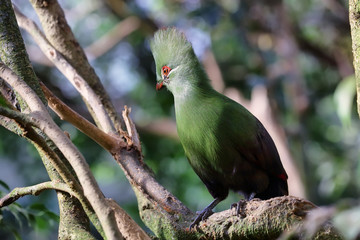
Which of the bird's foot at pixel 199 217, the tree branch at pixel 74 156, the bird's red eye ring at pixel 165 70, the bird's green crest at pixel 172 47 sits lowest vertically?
the bird's foot at pixel 199 217

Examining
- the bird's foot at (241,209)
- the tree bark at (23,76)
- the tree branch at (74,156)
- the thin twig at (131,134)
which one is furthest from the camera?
the thin twig at (131,134)

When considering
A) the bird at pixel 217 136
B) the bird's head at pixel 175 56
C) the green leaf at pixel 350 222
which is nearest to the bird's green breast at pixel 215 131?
the bird at pixel 217 136

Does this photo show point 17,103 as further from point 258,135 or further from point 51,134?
point 258,135

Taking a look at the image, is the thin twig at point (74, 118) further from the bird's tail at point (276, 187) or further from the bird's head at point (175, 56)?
the bird's tail at point (276, 187)

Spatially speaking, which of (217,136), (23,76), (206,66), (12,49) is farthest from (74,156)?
(206,66)

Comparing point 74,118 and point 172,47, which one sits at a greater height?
point 172,47

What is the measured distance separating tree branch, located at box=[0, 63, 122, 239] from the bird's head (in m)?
1.07

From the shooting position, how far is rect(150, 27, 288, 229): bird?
2.38m

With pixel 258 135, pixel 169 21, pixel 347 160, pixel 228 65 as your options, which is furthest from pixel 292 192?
pixel 258 135

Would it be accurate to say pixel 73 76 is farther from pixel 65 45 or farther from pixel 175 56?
pixel 175 56

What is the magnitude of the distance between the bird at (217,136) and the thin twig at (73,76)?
0.40 meters

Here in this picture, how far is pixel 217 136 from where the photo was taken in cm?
236

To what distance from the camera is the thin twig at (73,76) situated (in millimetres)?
2387

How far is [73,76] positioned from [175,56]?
58cm
